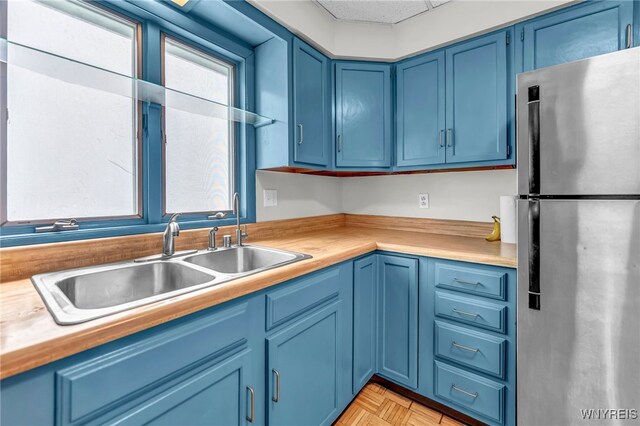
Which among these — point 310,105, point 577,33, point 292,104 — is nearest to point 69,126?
point 292,104

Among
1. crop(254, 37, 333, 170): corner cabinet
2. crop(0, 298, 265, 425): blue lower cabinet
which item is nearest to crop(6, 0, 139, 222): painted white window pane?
crop(254, 37, 333, 170): corner cabinet

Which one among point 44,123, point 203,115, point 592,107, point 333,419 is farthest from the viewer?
point 203,115

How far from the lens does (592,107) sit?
103 centimetres

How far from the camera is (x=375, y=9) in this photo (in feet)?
6.08

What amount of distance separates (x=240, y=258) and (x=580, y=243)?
4.98 ft

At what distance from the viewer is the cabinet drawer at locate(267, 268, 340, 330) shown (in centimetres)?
108

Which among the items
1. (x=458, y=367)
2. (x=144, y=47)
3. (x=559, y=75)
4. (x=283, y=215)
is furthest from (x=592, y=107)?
(x=144, y=47)

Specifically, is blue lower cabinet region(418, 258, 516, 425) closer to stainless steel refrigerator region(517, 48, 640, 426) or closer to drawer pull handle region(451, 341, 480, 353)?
drawer pull handle region(451, 341, 480, 353)

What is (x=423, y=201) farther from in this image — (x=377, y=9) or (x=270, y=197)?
(x=377, y=9)

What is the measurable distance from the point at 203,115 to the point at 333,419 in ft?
5.92

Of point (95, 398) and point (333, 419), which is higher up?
point (95, 398)

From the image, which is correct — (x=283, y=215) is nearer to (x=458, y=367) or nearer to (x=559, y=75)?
(x=458, y=367)

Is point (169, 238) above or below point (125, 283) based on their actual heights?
above

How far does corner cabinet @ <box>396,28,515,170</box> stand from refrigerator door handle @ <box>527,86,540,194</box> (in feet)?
1.63
